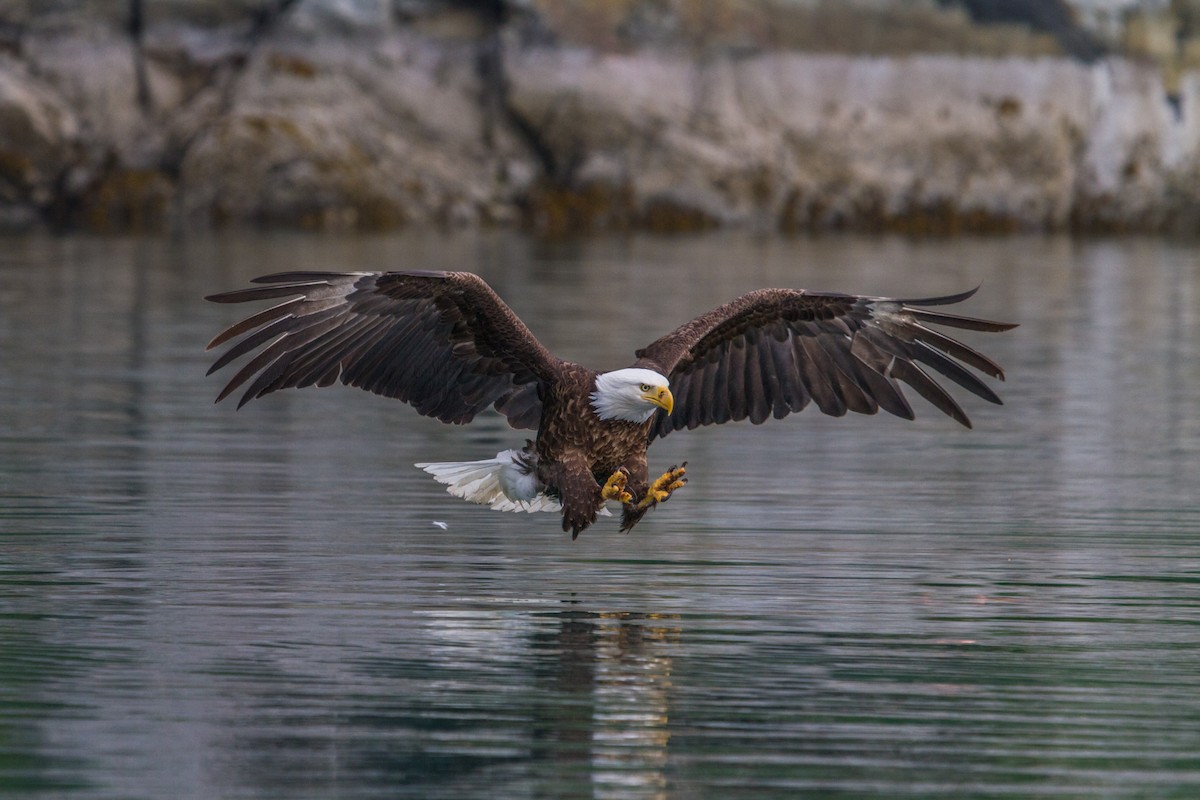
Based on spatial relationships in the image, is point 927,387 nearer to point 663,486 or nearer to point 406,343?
point 663,486

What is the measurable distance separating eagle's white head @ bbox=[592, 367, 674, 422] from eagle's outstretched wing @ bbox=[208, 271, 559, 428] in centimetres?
38

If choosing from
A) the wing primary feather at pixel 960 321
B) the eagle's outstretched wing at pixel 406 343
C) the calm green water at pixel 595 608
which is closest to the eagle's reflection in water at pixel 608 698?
the calm green water at pixel 595 608

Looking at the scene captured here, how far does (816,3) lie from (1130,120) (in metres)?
6.30

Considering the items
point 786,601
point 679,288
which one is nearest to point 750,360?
point 786,601

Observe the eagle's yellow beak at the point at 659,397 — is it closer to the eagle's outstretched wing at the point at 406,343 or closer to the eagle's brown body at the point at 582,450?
the eagle's brown body at the point at 582,450

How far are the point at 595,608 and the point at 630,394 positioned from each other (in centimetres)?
98

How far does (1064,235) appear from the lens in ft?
133

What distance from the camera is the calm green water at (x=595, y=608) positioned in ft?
18.6

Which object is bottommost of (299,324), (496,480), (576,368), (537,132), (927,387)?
(496,480)

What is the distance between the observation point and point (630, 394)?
27.7 ft

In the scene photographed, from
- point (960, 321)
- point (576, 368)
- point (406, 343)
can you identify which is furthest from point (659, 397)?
point (960, 321)

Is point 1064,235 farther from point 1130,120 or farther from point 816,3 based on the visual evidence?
point 816,3

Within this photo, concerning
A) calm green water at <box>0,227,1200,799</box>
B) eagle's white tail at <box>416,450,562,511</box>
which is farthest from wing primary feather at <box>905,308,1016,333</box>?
eagle's white tail at <box>416,450,562,511</box>

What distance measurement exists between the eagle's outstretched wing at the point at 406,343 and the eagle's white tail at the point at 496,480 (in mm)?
243
